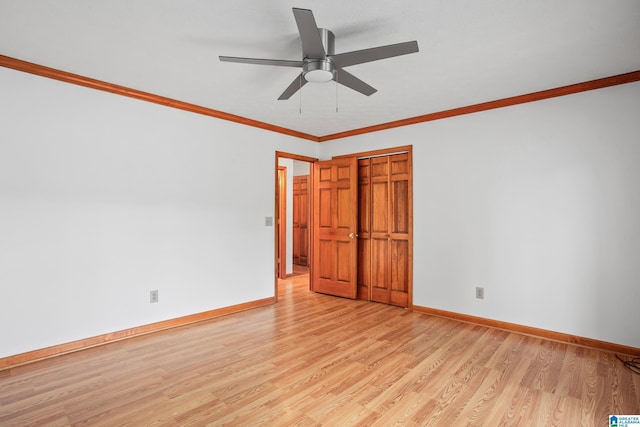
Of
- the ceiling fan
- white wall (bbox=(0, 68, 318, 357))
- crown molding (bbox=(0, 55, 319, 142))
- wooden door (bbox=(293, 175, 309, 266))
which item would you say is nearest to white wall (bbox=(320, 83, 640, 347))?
the ceiling fan

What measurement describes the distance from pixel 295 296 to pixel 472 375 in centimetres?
292

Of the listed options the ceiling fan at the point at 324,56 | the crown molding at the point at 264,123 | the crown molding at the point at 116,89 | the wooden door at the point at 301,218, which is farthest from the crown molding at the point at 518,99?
the wooden door at the point at 301,218

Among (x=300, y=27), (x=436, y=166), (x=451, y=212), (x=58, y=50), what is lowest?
(x=451, y=212)

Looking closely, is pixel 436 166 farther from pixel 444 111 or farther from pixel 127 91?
pixel 127 91

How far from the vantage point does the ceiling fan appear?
1887 mm

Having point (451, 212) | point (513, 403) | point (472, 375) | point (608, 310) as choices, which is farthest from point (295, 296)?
point (608, 310)

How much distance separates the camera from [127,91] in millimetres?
3230

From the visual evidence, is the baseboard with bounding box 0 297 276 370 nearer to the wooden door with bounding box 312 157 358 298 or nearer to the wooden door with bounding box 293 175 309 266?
the wooden door with bounding box 312 157 358 298

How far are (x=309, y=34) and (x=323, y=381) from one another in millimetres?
2373

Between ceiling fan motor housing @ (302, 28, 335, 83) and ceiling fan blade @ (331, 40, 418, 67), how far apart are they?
60 millimetres

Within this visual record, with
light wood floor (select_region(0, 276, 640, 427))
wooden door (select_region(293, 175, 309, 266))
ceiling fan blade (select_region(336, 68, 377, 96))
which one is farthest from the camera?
wooden door (select_region(293, 175, 309, 266))

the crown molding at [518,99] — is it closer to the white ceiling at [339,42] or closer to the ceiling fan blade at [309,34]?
the white ceiling at [339,42]

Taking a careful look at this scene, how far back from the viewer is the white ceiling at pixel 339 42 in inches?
78.1

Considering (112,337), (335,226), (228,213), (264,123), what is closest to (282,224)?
(335,226)
